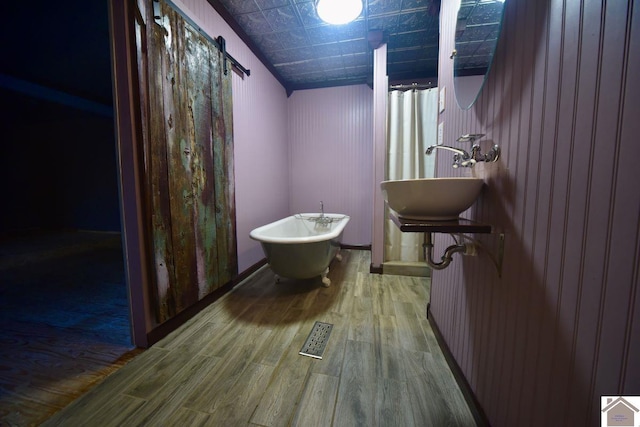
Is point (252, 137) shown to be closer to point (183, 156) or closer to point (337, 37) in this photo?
point (183, 156)

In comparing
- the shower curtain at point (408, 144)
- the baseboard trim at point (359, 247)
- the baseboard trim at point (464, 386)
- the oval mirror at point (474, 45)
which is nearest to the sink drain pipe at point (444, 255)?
the baseboard trim at point (464, 386)

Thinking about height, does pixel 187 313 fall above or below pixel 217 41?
below

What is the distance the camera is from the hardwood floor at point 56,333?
101cm

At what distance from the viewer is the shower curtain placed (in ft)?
8.20

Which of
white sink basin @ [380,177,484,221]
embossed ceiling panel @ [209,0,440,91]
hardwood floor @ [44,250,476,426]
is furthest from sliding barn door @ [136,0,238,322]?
white sink basin @ [380,177,484,221]

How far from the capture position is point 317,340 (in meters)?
1.39

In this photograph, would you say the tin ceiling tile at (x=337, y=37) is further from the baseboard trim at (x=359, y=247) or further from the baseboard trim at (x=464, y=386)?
the baseboard trim at (x=464, y=386)

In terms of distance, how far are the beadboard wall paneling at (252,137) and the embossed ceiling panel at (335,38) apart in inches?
6.3

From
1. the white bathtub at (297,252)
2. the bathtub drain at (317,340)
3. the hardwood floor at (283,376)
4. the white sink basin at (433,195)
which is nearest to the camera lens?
the white sink basin at (433,195)

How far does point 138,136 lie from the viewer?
126 centimetres

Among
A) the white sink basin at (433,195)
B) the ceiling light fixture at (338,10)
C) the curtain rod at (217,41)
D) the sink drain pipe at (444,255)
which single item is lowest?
the sink drain pipe at (444,255)

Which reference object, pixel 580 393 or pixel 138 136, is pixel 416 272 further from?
pixel 138 136

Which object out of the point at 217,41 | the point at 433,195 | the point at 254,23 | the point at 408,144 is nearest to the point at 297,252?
the point at 433,195

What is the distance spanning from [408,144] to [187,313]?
8.58 feet
